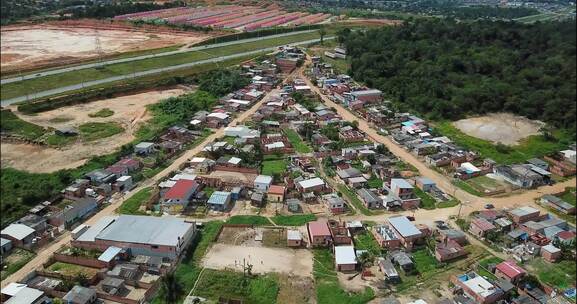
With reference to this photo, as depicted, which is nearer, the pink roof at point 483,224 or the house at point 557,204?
the pink roof at point 483,224

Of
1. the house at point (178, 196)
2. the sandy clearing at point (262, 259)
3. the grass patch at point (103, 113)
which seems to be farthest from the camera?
the grass patch at point (103, 113)

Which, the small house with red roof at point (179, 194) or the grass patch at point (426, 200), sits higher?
the small house with red roof at point (179, 194)

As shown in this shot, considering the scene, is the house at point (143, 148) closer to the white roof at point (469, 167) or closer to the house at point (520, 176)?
the white roof at point (469, 167)

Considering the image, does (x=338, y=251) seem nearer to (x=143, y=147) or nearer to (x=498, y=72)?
(x=143, y=147)

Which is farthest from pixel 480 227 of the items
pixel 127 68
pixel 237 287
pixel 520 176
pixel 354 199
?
pixel 127 68

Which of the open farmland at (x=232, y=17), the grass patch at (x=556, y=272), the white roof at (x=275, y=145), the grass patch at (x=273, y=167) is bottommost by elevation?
the grass patch at (x=556, y=272)

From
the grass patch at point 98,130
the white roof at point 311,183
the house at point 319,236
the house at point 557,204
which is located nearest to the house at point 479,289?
the house at point 319,236
